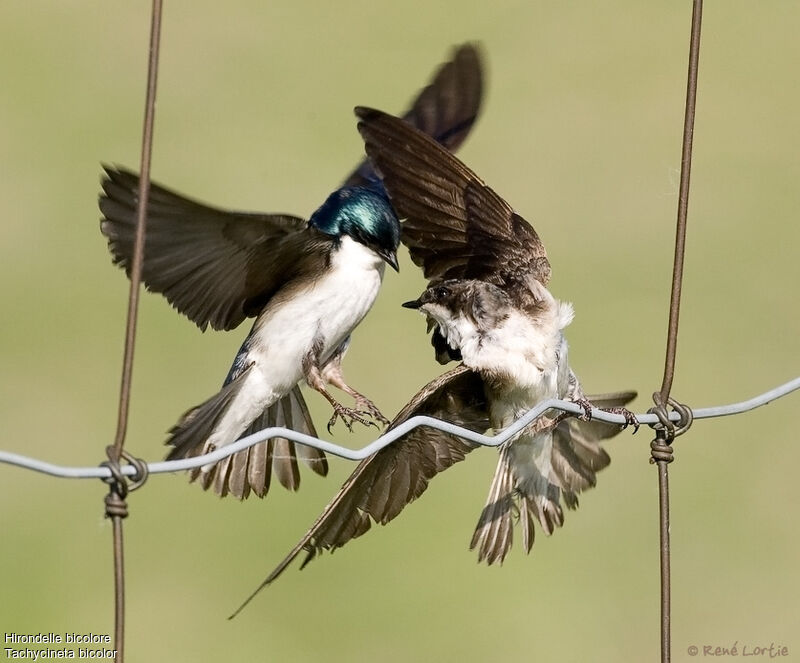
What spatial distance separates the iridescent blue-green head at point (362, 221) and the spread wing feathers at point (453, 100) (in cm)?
105

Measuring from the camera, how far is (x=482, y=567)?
7.64 metres

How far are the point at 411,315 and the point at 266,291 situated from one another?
15.5 feet

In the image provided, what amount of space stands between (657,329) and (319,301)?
502 centimetres

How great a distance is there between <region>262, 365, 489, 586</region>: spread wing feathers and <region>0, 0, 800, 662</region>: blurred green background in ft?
9.32

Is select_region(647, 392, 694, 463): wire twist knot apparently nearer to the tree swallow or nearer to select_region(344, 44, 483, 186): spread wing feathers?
the tree swallow

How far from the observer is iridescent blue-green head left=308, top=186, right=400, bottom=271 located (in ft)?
14.6

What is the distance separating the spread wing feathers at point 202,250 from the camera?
13.0 feet

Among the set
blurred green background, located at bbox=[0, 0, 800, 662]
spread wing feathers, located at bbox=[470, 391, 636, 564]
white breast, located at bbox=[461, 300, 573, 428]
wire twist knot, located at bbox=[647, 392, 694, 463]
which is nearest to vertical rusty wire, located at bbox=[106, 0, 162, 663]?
wire twist knot, located at bbox=[647, 392, 694, 463]

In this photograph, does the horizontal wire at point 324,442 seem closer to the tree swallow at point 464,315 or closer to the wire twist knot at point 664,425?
the wire twist knot at point 664,425

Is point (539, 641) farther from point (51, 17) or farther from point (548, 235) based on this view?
point (51, 17)

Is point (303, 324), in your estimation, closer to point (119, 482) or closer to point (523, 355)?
point (523, 355)

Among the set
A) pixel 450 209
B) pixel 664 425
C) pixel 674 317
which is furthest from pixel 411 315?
pixel 674 317

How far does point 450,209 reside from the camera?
4309 millimetres

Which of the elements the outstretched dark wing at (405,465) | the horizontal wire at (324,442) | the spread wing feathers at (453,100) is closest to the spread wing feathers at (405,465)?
the outstretched dark wing at (405,465)
